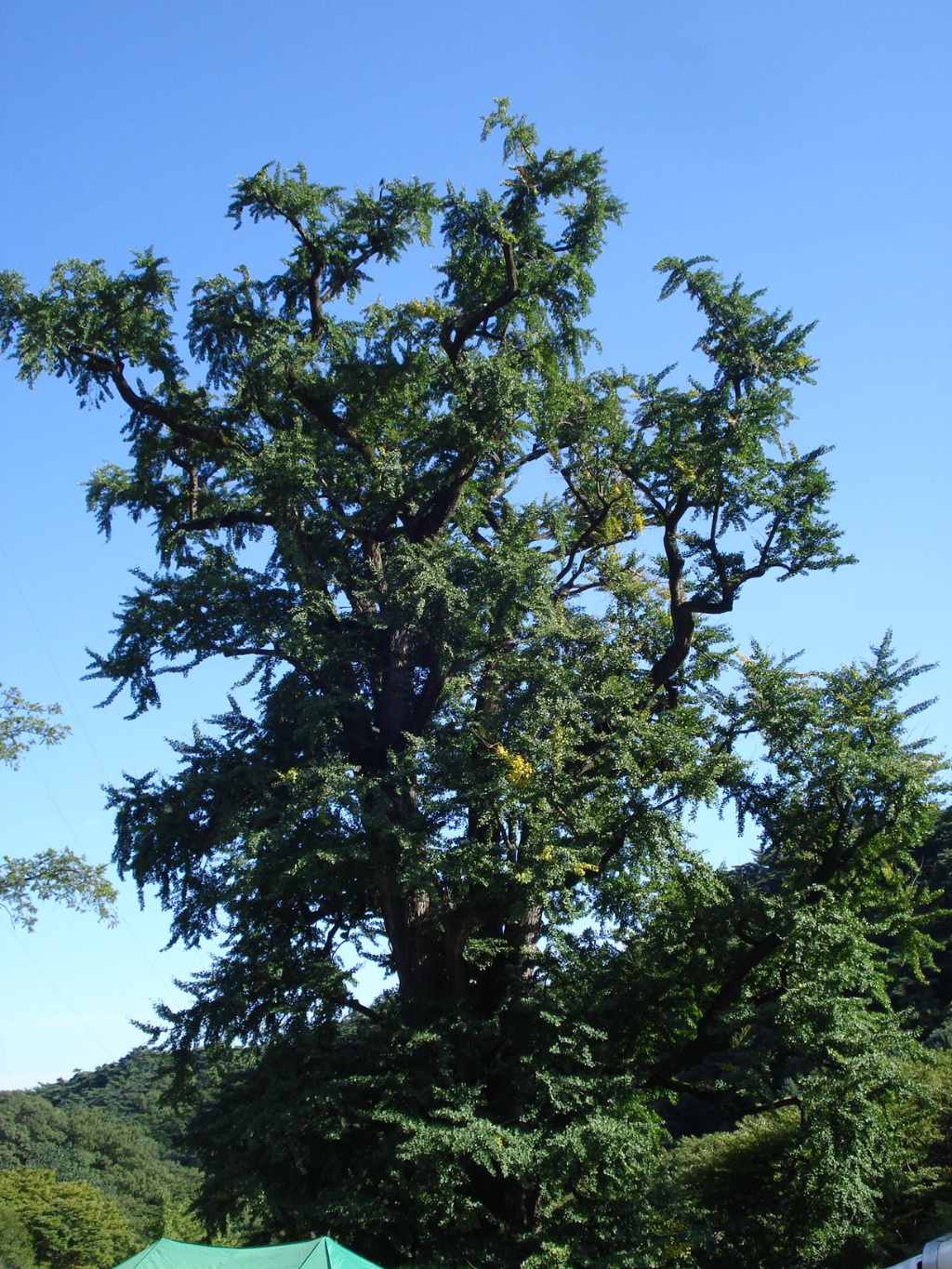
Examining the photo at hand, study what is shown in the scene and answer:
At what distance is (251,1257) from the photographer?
27.8 ft

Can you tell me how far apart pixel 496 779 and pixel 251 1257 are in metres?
4.81

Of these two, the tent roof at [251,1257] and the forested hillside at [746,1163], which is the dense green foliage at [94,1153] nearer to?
the forested hillside at [746,1163]

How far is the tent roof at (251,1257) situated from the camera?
783 cm

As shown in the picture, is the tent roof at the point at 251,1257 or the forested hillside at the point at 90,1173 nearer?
the tent roof at the point at 251,1257

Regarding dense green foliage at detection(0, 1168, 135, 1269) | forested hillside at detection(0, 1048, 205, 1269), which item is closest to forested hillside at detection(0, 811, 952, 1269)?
forested hillside at detection(0, 1048, 205, 1269)

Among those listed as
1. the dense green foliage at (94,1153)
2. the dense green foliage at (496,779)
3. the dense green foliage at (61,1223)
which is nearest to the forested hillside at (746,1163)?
the dense green foliage at (496,779)

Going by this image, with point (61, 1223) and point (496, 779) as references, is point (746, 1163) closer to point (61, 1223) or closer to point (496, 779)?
point (496, 779)

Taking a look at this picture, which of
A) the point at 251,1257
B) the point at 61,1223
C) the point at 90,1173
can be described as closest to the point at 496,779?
the point at 251,1257

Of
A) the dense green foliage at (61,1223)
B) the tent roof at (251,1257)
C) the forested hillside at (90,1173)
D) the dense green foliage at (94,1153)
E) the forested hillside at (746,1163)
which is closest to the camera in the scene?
the tent roof at (251,1257)

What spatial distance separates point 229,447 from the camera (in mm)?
13500

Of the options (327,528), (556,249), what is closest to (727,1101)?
(327,528)

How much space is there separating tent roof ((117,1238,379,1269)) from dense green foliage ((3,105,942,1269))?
2.27 feet

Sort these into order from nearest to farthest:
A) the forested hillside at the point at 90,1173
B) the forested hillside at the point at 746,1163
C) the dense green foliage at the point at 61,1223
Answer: the forested hillside at the point at 746,1163
the forested hillside at the point at 90,1173
the dense green foliage at the point at 61,1223

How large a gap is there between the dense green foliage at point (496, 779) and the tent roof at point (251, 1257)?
2.27 feet
